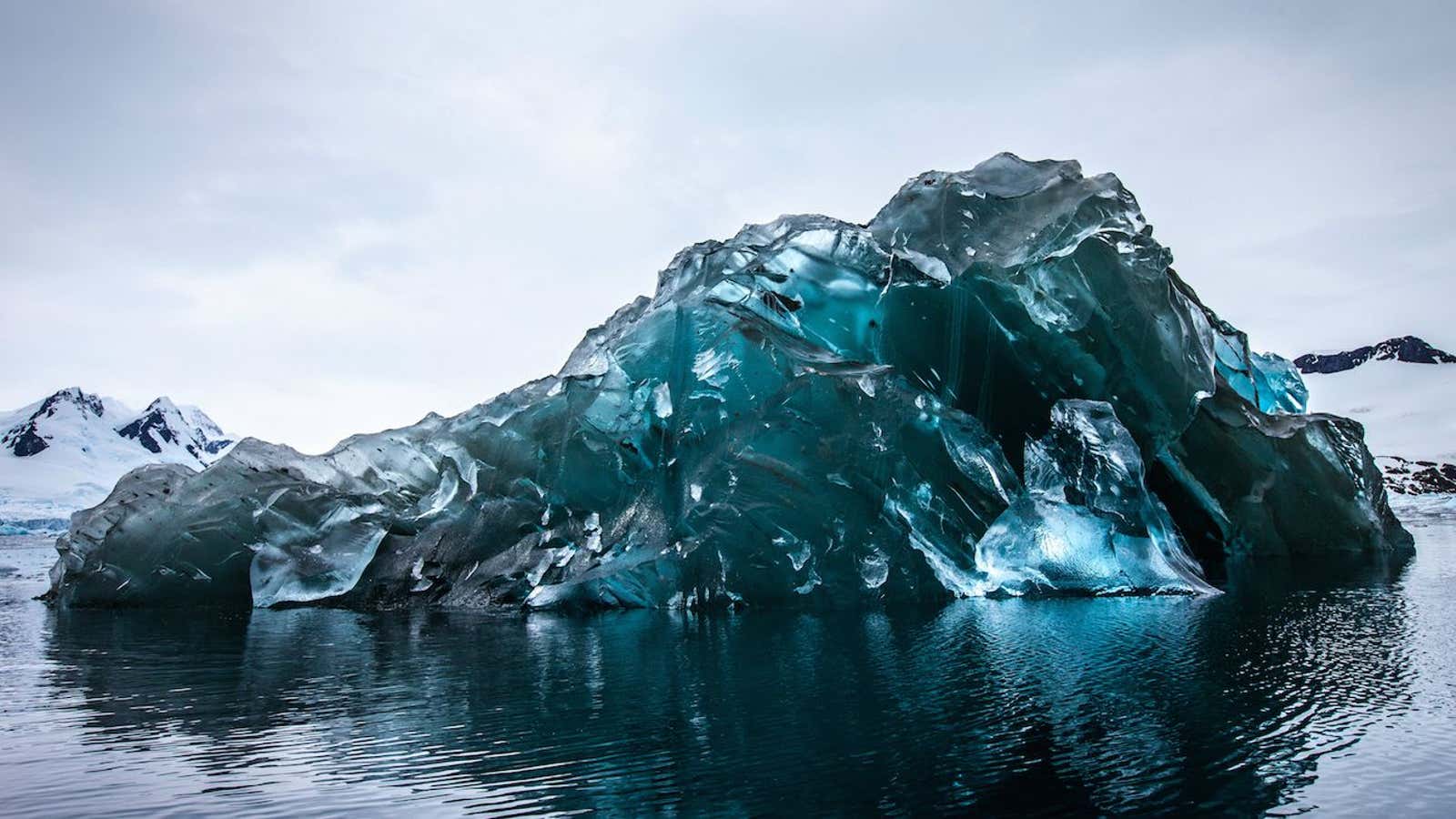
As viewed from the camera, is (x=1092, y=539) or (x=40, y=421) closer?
(x=1092, y=539)

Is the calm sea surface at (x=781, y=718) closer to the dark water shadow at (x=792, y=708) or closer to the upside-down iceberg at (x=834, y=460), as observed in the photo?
the dark water shadow at (x=792, y=708)

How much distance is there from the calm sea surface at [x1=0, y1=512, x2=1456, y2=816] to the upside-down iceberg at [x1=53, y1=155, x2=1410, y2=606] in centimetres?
376

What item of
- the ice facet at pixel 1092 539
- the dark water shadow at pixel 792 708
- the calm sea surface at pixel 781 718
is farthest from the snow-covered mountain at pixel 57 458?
the ice facet at pixel 1092 539

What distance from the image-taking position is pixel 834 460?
20.5 m

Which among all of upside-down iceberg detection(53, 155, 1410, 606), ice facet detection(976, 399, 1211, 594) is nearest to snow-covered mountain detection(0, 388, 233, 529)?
upside-down iceberg detection(53, 155, 1410, 606)

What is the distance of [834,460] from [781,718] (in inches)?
456

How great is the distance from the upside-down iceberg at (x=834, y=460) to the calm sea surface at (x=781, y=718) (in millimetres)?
3756

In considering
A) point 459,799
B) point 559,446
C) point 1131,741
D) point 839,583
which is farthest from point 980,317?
point 459,799

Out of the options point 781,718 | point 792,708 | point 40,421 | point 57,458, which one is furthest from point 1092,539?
point 40,421

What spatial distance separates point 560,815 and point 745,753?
1890 millimetres

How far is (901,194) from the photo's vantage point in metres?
25.9

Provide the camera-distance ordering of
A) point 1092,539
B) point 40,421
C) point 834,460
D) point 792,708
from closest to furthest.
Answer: point 792,708 < point 1092,539 < point 834,460 < point 40,421

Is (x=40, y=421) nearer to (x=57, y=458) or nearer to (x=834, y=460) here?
(x=57, y=458)

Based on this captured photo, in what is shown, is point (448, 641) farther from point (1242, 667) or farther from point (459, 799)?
point (1242, 667)
